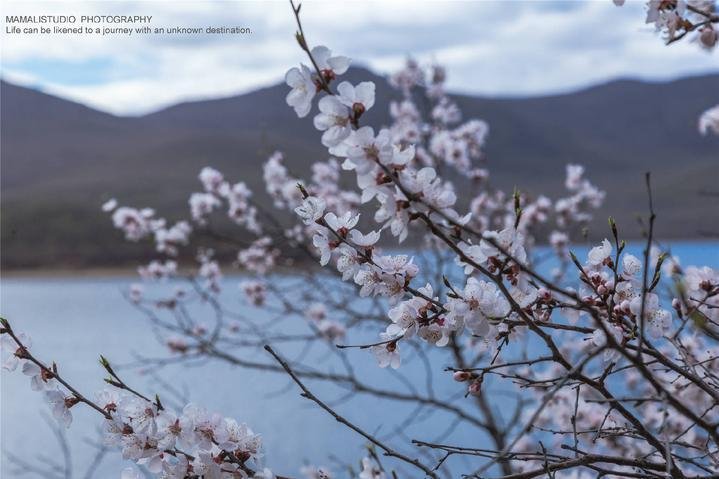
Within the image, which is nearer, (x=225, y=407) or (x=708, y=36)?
(x=708, y=36)

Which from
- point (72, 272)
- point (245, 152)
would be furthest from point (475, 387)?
point (245, 152)

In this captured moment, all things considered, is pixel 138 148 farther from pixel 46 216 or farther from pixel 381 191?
pixel 381 191

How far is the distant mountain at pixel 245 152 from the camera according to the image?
182 ft

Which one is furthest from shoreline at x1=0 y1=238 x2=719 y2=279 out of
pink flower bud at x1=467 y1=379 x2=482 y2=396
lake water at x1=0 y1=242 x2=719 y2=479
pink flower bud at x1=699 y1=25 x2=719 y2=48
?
pink flower bud at x1=467 y1=379 x2=482 y2=396

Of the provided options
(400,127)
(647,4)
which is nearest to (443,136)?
(400,127)

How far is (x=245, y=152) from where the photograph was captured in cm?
8519

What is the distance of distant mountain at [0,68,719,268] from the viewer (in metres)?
55.4

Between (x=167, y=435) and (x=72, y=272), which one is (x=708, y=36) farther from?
(x=72, y=272)

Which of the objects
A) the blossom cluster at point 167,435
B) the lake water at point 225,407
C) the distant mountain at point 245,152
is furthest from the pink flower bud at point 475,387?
the distant mountain at point 245,152

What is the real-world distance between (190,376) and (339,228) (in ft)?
47.1

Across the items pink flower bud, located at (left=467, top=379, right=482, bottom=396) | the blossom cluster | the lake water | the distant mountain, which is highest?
the distant mountain

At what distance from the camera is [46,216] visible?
5569cm

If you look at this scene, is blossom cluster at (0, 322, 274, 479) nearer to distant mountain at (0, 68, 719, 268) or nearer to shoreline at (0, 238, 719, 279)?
distant mountain at (0, 68, 719, 268)

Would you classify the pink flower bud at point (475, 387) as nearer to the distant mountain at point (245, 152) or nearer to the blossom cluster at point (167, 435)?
the blossom cluster at point (167, 435)
